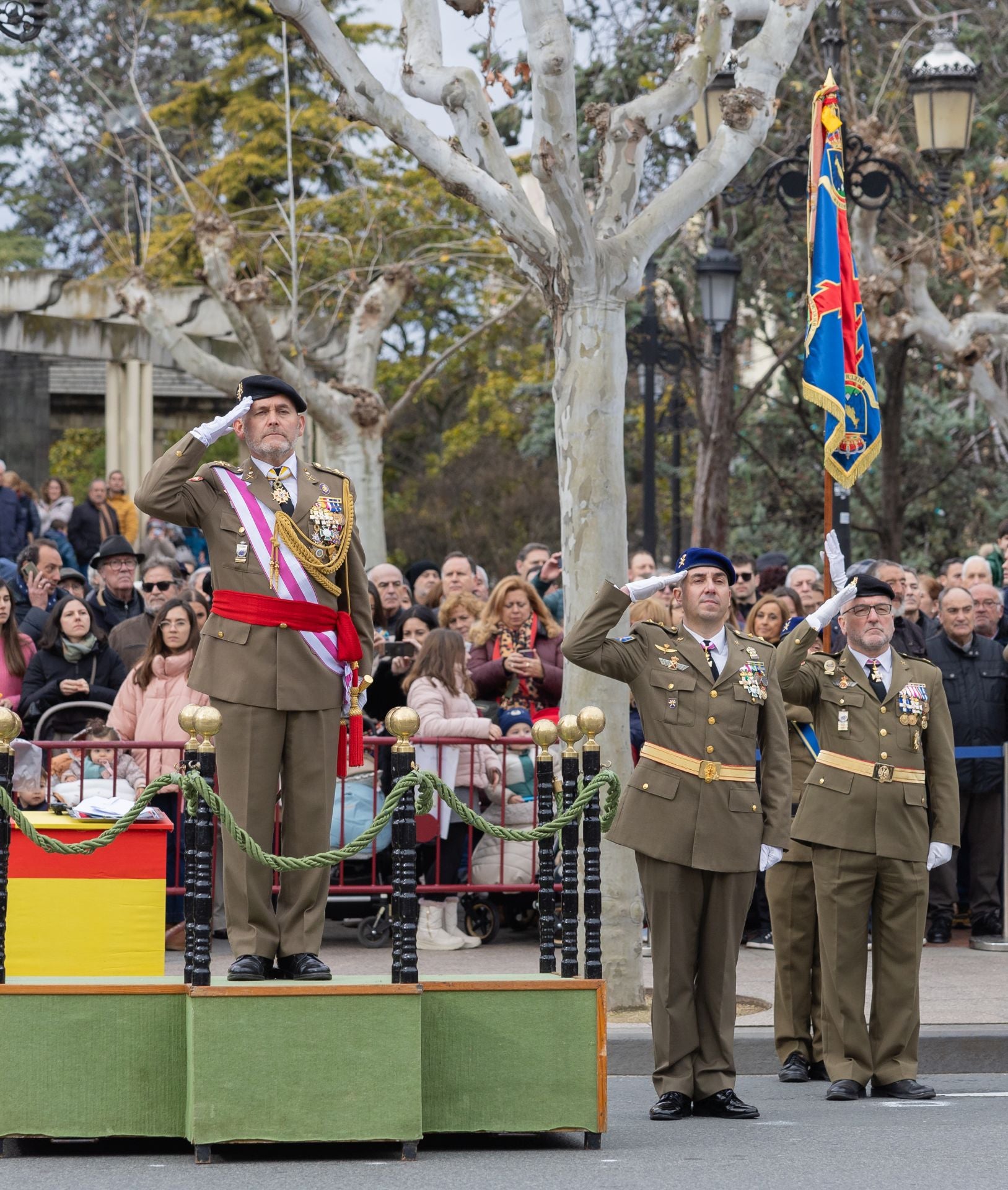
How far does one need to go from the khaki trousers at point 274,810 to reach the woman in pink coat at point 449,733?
12.6 ft

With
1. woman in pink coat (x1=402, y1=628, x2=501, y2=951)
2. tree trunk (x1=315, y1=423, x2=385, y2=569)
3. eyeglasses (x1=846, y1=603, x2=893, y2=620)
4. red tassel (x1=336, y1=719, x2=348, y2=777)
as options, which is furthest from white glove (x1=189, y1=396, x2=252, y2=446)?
tree trunk (x1=315, y1=423, x2=385, y2=569)

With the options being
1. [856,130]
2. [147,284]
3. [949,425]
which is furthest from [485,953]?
[949,425]

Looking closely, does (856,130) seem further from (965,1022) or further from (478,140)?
(965,1022)

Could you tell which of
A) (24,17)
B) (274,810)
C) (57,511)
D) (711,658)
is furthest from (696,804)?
(57,511)

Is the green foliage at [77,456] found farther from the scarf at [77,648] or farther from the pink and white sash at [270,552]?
the pink and white sash at [270,552]

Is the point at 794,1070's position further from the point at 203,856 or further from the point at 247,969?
the point at 203,856

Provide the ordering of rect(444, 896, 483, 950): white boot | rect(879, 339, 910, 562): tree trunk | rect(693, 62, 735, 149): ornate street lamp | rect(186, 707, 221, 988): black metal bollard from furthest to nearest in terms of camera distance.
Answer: rect(879, 339, 910, 562): tree trunk, rect(693, 62, 735, 149): ornate street lamp, rect(444, 896, 483, 950): white boot, rect(186, 707, 221, 988): black metal bollard

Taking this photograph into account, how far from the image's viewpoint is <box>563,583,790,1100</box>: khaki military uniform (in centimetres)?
747

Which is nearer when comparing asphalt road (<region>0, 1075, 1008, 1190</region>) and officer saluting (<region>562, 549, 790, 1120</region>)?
asphalt road (<region>0, 1075, 1008, 1190</region>)

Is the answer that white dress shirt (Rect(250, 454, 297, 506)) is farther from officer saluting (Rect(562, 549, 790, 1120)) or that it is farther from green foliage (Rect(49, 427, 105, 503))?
green foliage (Rect(49, 427, 105, 503))

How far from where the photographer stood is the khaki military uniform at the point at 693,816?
747cm

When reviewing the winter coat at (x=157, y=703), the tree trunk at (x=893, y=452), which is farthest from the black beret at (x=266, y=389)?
the tree trunk at (x=893, y=452)

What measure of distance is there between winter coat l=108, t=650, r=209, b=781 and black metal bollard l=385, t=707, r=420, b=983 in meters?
4.33

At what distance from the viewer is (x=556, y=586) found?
1469 centimetres
